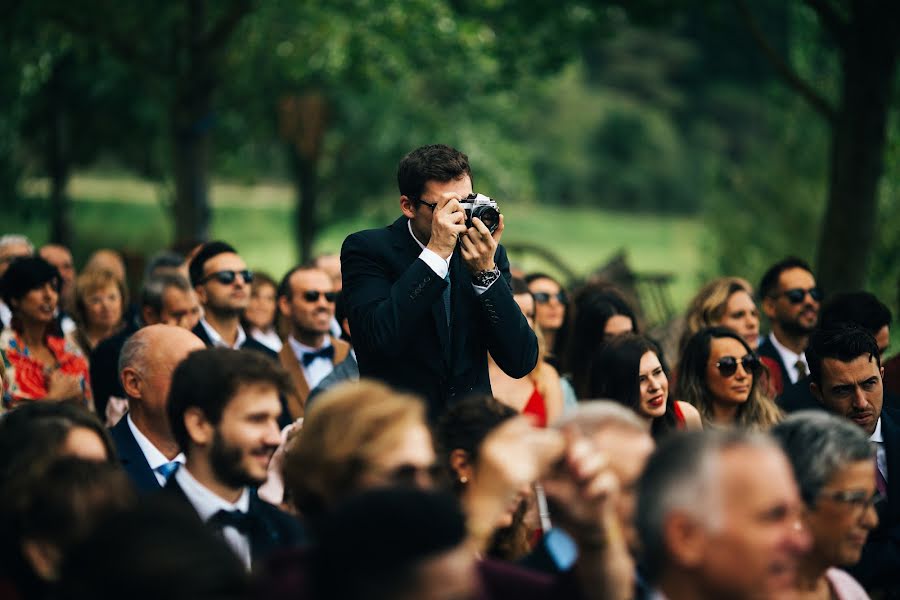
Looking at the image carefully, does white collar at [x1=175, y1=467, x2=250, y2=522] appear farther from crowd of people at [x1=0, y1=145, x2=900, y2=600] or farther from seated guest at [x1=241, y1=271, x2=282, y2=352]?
seated guest at [x1=241, y1=271, x2=282, y2=352]

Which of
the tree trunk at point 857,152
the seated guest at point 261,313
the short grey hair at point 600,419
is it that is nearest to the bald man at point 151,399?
the short grey hair at point 600,419

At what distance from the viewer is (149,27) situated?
15.6 meters

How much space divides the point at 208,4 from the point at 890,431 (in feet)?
38.4

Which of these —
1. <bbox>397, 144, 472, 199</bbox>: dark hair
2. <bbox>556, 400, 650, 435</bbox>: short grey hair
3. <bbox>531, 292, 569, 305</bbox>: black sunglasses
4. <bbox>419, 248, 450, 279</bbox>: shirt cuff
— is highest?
<bbox>397, 144, 472, 199</bbox>: dark hair

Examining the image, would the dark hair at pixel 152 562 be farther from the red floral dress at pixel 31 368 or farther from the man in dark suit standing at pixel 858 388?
the red floral dress at pixel 31 368

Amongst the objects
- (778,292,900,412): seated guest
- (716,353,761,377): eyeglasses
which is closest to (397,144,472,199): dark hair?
(716,353,761,377): eyeglasses

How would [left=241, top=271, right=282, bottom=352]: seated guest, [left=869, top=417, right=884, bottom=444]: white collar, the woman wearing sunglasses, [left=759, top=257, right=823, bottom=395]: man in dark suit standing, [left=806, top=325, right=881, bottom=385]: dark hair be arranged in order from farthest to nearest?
[left=241, top=271, right=282, bottom=352]: seated guest, [left=759, top=257, right=823, bottom=395]: man in dark suit standing, the woman wearing sunglasses, [left=806, top=325, right=881, bottom=385]: dark hair, [left=869, top=417, right=884, bottom=444]: white collar

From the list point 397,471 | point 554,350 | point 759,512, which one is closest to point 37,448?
point 397,471

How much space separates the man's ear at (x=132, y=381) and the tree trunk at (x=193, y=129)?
29.3 ft

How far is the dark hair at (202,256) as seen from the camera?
855 centimetres

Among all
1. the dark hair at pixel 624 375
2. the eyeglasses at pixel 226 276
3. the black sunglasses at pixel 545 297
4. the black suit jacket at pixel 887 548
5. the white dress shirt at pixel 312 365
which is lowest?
the black suit jacket at pixel 887 548

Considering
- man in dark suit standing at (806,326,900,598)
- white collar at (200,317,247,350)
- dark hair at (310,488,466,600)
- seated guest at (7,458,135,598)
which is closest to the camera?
dark hair at (310,488,466,600)

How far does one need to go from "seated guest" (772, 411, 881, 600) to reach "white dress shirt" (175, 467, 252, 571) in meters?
1.85

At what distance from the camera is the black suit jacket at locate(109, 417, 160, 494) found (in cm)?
499
